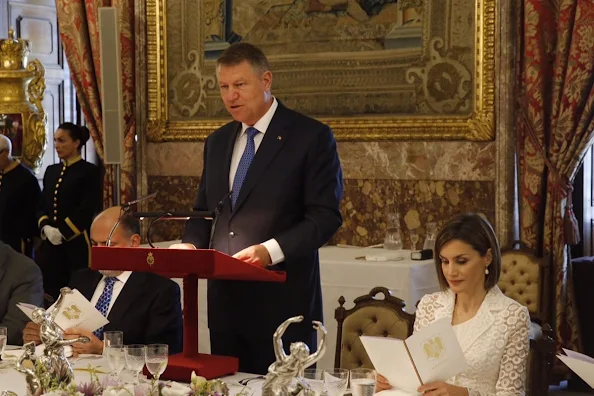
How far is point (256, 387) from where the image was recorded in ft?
11.1

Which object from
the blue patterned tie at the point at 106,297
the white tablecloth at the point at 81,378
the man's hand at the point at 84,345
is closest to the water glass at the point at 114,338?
the white tablecloth at the point at 81,378

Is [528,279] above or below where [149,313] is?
below

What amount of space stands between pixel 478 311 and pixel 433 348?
1.86ft

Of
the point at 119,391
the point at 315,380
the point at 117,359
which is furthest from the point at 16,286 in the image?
the point at 315,380

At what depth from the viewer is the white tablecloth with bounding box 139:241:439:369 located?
19.8 ft

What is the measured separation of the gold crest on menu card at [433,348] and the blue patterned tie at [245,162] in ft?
3.82

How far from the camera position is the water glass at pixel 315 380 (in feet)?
9.65

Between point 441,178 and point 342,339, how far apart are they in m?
2.68

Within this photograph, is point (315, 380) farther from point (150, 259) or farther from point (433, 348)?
point (150, 259)

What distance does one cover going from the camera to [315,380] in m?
2.99

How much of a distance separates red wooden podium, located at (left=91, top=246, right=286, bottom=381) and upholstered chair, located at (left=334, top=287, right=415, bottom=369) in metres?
0.85

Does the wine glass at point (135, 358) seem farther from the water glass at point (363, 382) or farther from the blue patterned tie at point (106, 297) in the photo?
the blue patterned tie at point (106, 297)

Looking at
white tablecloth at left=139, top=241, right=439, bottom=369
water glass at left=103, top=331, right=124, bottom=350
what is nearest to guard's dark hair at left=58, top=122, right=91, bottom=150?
white tablecloth at left=139, top=241, right=439, bottom=369

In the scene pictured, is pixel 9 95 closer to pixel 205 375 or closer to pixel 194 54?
pixel 194 54
